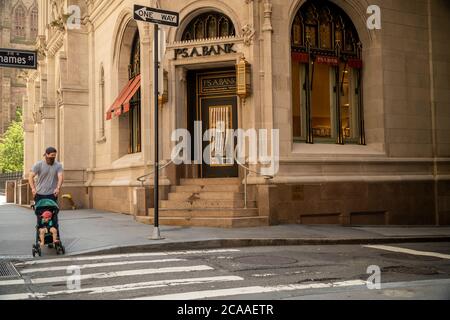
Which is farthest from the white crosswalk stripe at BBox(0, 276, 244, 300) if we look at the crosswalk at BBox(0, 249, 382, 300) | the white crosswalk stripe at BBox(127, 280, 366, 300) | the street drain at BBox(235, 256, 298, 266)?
the street drain at BBox(235, 256, 298, 266)

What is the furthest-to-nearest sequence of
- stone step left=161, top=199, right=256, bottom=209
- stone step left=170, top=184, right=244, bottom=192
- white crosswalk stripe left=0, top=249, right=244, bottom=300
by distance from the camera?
stone step left=170, top=184, right=244, bottom=192
stone step left=161, top=199, right=256, bottom=209
white crosswalk stripe left=0, top=249, right=244, bottom=300

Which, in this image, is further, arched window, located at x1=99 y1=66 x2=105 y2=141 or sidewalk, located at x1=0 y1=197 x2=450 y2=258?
arched window, located at x1=99 y1=66 x2=105 y2=141

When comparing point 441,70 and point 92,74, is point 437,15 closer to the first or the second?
point 441,70

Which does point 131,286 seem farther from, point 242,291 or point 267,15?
point 267,15

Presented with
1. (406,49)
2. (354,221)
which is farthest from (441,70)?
(354,221)

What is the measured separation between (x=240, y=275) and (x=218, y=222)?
593 cm

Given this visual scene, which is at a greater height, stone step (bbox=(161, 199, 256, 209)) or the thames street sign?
the thames street sign

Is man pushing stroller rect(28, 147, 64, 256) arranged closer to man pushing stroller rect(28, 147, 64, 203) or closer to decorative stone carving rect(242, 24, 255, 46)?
man pushing stroller rect(28, 147, 64, 203)

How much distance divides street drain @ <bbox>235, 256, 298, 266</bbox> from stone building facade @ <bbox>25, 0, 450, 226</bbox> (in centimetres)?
416

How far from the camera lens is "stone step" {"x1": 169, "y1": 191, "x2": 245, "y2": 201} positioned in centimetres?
1437

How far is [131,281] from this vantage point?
721cm

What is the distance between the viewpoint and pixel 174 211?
14.3 metres

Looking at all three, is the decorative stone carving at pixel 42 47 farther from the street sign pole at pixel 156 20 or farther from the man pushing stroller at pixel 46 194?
the man pushing stroller at pixel 46 194

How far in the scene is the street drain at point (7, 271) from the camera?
309 inches
